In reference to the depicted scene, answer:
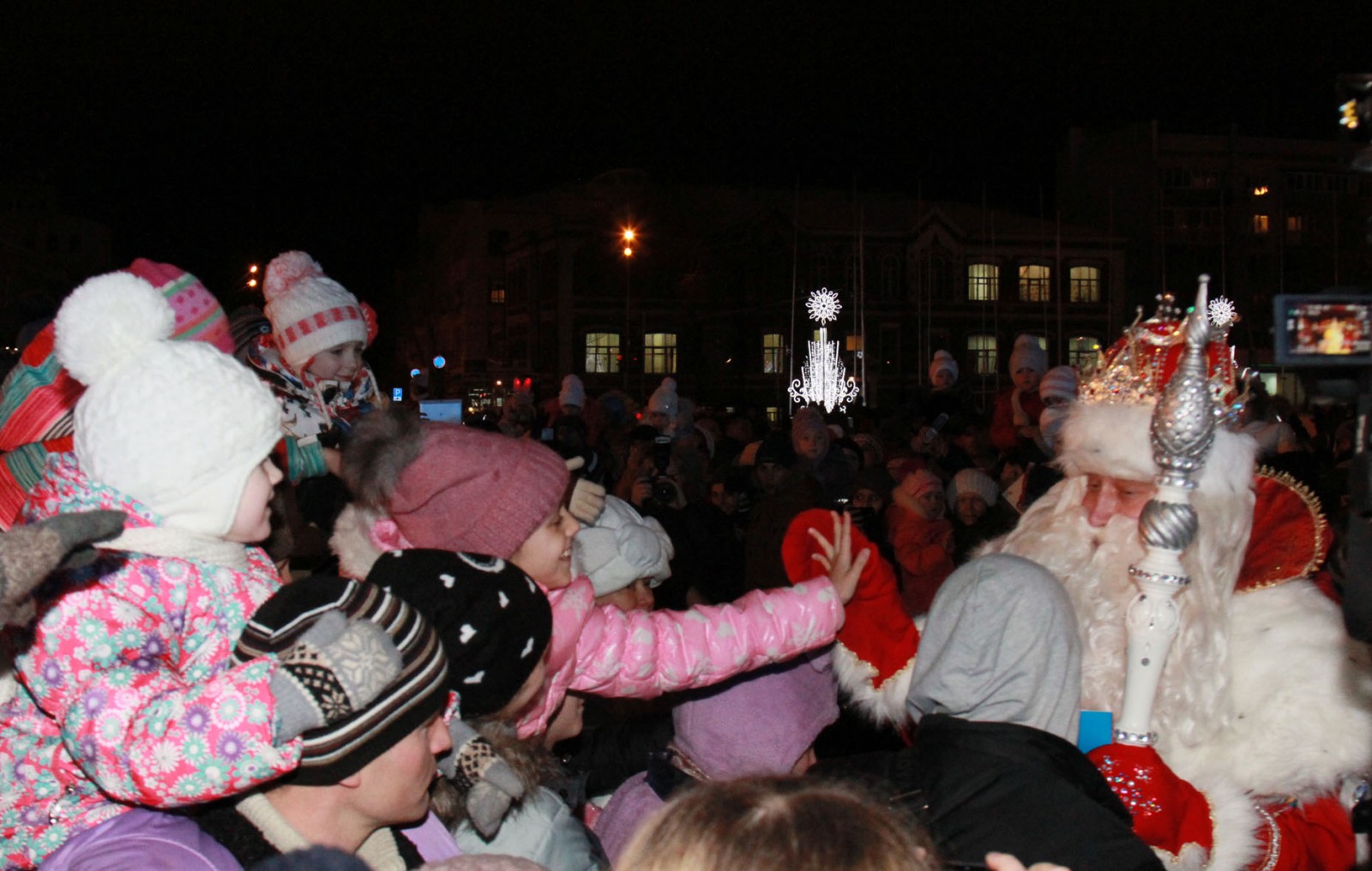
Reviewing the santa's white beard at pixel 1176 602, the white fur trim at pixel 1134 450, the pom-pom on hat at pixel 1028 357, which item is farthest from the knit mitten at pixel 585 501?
the pom-pom on hat at pixel 1028 357

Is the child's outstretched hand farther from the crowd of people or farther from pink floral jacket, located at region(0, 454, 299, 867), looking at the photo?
pink floral jacket, located at region(0, 454, 299, 867)

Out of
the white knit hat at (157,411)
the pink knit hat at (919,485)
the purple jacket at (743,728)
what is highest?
the white knit hat at (157,411)

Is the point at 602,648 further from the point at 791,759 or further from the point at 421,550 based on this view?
the point at 791,759

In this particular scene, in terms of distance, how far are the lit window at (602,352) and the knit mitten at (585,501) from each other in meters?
45.8

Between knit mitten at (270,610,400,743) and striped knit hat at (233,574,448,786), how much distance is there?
39 mm

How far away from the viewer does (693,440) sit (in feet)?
34.0

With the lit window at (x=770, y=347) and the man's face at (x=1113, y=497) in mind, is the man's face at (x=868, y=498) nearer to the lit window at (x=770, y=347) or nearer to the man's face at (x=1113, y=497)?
the man's face at (x=1113, y=497)

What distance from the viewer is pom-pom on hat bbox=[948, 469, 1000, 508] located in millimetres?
7574

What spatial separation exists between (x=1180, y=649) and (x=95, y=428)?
2.88 metres

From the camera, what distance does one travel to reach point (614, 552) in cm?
391

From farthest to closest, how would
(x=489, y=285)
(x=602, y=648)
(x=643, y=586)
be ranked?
1. (x=489, y=285)
2. (x=643, y=586)
3. (x=602, y=648)

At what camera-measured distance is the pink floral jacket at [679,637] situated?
3125 millimetres

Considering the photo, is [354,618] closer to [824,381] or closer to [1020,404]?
[1020,404]

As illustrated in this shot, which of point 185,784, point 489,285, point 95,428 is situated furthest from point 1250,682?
point 489,285
